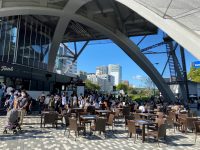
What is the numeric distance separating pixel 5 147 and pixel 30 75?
16319 millimetres

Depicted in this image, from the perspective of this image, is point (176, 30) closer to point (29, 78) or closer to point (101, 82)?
point (29, 78)

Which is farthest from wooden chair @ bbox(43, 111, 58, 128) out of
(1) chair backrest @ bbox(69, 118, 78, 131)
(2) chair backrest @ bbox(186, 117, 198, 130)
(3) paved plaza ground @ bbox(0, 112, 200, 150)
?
(2) chair backrest @ bbox(186, 117, 198, 130)

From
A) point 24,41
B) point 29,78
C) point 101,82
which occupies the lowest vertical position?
point 29,78

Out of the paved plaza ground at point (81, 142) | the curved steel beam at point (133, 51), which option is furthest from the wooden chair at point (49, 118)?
the curved steel beam at point (133, 51)

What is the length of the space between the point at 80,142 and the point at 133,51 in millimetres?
26731

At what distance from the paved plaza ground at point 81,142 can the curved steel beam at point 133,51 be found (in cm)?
1960

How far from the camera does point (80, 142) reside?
10531 mm

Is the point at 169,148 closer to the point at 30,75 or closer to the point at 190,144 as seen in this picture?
the point at 190,144

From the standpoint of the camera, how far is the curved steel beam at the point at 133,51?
3161 centimetres

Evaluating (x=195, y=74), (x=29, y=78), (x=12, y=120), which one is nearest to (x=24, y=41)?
(x=29, y=78)

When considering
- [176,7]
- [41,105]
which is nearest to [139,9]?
[176,7]

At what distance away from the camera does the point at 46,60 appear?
3544cm

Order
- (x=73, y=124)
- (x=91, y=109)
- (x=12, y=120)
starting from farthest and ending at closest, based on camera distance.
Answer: (x=91, y=109)
(x=12, y=120)
(x=73, y=124)

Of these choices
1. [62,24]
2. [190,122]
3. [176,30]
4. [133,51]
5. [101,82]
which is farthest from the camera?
[101,82]
